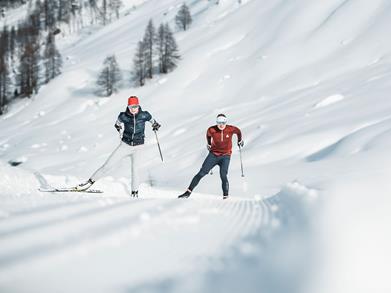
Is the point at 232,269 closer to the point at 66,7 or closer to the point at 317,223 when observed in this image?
the point at 317,223

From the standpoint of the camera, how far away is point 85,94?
57031 mm

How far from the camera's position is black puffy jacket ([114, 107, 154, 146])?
9.45 meters

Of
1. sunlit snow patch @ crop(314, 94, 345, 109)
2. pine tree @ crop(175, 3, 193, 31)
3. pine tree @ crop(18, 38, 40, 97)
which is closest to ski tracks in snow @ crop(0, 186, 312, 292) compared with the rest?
sunlit snow patch @ crop(314, 94, 345, 109)

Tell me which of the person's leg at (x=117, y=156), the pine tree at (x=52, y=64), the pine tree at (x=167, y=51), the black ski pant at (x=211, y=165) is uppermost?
the pine tree at (x=52, y=64)

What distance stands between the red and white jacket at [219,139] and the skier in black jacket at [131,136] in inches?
58.1

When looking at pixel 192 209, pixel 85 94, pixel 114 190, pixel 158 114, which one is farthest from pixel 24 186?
pixel 85 94

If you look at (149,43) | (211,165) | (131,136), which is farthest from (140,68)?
(211,165)

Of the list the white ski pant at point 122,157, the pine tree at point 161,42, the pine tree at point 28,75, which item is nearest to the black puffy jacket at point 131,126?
the white ski pant at point 122,157

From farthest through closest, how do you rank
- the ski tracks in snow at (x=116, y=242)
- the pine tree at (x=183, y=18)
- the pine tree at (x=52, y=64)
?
the pine tree at (x=52, y=64) → the pine tree at (x=183, y=18) → the ski tracks in snow at (x=116, y=242)

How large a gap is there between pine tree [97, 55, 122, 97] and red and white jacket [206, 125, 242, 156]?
47.5 metres

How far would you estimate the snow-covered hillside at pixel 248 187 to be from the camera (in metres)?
3.13

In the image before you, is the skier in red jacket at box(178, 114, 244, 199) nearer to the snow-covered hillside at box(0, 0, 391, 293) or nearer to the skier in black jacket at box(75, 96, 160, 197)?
the snow-covered hillside at box(0, 0, 391, 293)

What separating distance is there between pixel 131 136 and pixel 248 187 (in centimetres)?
398

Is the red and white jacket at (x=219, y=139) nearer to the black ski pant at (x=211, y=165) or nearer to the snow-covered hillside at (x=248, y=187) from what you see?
the black ski pant at (x=211, y=165)
